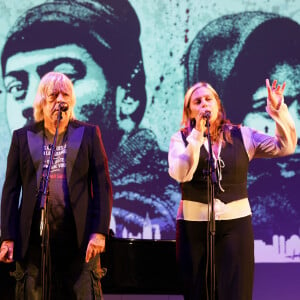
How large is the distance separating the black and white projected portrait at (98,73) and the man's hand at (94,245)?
1.84 meters

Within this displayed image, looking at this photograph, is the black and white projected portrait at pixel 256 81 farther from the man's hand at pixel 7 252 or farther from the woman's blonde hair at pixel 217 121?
the man's hand at pixel 7 252

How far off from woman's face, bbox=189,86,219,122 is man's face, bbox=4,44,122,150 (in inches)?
61.5

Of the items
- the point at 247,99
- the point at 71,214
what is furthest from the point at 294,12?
the point at 71,214

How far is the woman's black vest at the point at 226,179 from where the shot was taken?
10.8 ft

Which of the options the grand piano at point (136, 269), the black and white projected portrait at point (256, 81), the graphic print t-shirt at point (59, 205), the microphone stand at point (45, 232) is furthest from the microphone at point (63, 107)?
the black and white projected portrait at point (256, 81)

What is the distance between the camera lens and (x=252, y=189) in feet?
16.5

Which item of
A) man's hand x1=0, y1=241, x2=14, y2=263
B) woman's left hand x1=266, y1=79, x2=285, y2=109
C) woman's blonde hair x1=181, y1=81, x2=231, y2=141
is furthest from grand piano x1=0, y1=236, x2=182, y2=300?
woman's left hand x1=266, y1=79, x2=285, y2=109

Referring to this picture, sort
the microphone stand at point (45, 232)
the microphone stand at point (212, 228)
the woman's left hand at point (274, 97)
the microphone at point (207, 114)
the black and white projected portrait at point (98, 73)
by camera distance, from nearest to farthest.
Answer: the microphone stand at point (45, 232) < the microphone stand at point (212, 228) < the microphone at point (207, 114) < the woman's left hand at point (274, 97) < the black and white projected portrait at point (98, 73)

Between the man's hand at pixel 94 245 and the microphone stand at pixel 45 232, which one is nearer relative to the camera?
Result: the microphone stand at pixel 45 232

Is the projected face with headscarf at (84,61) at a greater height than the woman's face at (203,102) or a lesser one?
greater

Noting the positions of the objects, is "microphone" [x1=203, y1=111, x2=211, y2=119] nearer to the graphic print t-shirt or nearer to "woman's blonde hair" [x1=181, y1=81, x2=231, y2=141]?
"woman's blonde hair" [x1=181, y1=81, x2=231, y2=141]

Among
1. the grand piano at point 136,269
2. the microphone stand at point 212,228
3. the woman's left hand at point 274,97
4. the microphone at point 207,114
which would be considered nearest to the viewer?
the microphone stand at point 212,228

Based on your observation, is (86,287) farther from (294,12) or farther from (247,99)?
(294,12)

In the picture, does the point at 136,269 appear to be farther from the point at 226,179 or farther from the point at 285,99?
the point at 285,99
